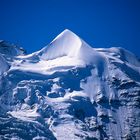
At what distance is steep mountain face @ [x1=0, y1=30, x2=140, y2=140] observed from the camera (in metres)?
103

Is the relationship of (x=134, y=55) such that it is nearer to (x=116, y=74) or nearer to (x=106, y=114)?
(x=116, y=74)

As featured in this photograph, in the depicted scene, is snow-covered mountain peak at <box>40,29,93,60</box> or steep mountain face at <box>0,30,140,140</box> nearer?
steep mountain face at <box>0,30,140,140</box>

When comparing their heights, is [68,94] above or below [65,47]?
below

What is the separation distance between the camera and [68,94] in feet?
397

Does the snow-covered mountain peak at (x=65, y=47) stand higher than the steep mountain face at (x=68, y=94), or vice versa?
the snow-covered mountain peak at (x=65, y=47)

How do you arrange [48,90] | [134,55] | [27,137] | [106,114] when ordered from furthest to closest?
1. [134,55]
2. [48,90]
3. [106,114]
4. [27,137]

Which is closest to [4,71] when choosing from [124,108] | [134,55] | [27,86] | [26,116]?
[27,86]

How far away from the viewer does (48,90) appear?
124 m

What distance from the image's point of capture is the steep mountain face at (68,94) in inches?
4072

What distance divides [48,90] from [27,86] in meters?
8.47

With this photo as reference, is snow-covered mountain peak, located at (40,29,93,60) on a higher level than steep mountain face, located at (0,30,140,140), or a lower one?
higher

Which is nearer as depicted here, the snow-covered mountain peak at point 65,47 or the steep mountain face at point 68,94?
the steep mountain face at point 68,94

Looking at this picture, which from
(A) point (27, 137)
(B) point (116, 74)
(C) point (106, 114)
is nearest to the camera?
(A) point (27, 137)

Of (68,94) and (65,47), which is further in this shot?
(65,47)
